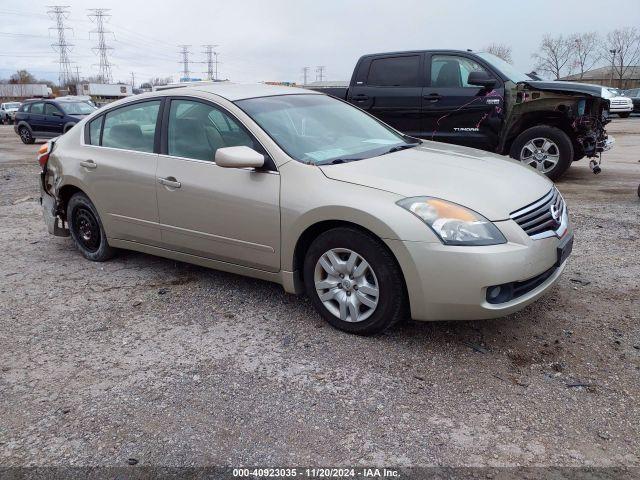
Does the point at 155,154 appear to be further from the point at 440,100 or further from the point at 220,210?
the point at 440,100

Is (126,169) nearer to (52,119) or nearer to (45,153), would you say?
(45,153)

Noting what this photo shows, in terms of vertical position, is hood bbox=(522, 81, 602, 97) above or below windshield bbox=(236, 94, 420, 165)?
above

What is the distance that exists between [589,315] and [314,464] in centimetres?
231

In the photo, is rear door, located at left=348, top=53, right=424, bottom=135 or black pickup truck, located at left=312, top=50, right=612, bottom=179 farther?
rear door, located at left=348, top=53, right=424, bottom=135

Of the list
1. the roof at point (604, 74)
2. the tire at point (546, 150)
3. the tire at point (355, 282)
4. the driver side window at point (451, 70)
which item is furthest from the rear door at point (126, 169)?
the roof at point (604, 74)

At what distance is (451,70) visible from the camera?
850cm

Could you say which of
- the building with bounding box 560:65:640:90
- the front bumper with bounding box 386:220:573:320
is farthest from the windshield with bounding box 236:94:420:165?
the building with bounding box 560:65:640:90

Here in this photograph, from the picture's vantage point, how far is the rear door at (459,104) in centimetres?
824

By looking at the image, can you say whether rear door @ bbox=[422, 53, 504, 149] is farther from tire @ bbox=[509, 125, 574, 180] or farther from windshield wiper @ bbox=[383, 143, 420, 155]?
windshield wiper @ bbox=[383, 143, 420, 155]

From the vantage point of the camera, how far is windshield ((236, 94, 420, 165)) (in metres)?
3.90

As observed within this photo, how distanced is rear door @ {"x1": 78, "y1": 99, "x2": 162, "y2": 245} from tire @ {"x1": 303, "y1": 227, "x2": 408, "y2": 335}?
1.56 meters

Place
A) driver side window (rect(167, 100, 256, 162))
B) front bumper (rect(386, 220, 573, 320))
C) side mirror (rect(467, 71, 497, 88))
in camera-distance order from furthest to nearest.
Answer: side mirror (rect(467, 71, 497, 88)) → driver side window (rect(167, 100, 256, 162)) → front bumper (rect(386, 220, 573, 320))

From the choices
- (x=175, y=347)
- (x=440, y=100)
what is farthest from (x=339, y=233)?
(x=440, y=100)

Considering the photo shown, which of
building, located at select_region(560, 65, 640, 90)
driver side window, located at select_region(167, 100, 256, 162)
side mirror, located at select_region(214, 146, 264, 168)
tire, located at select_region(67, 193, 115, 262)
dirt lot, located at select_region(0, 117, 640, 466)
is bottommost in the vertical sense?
dirt lot, located at select_region(0, 117, 640, 466)
